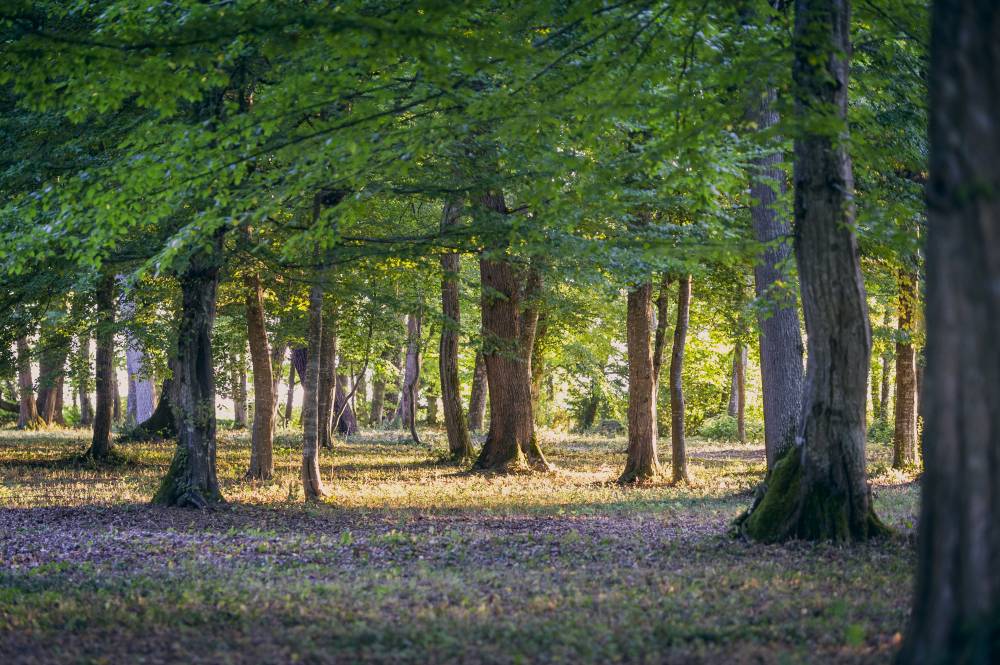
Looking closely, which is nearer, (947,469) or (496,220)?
(947,469)

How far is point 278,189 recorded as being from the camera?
33.9ft

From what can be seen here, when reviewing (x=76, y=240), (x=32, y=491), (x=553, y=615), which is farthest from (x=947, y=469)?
(x=32, y=491)

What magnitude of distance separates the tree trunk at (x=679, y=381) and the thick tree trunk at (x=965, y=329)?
16.0m

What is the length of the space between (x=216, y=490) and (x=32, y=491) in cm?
457

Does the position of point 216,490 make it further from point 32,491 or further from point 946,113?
point 946,113

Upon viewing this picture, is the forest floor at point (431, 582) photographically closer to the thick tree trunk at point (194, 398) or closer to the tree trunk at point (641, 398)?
the thick tree trunk at point (194, 398)

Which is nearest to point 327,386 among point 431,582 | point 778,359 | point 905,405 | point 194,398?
point 194,398

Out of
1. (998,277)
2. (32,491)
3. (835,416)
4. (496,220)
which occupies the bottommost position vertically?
(32,491)

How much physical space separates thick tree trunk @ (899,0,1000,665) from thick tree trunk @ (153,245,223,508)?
507 inches

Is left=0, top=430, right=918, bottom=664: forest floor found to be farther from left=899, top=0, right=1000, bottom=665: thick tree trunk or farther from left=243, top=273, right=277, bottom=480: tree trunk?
left=243, top=273, right=277, bottom=480: tree trunk

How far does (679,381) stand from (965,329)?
1669cm

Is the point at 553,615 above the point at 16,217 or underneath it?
underneath

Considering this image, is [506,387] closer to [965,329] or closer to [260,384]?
[260,384]

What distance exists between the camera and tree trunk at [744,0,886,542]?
9.30 meters
